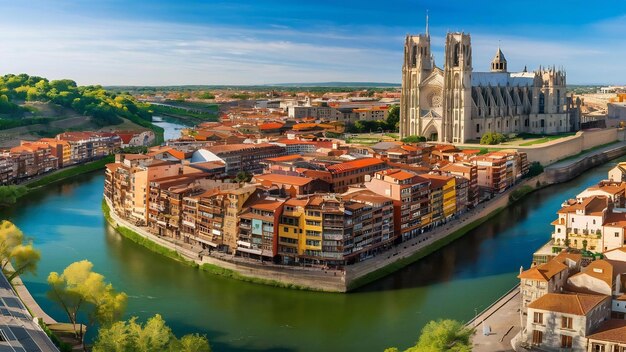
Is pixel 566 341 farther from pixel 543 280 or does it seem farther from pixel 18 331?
pixel 18 331

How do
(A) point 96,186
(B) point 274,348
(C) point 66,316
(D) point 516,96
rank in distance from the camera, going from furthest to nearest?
1. (D) point 516,96
2. (A) point 96,186
3. (C) point 66,316
4. (B) point 274,348

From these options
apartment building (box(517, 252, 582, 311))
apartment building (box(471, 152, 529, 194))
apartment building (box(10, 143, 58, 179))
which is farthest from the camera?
apartment building (box(10, 143, 58, 179))

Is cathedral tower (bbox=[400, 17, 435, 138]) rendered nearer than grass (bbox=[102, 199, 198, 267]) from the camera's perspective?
No

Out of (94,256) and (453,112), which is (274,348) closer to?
(94,256)

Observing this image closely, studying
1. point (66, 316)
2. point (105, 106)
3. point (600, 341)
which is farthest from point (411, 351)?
point (105, 106)

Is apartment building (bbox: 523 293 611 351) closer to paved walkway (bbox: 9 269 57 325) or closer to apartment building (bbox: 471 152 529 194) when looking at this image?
paved walkway (bbox: 9 269 57 325)

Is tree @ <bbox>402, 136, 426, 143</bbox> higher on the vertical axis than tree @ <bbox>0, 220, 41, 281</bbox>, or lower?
higher

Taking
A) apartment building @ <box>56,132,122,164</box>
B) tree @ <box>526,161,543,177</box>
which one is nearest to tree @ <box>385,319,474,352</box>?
tree @ <box>526,161,543,177</box>
